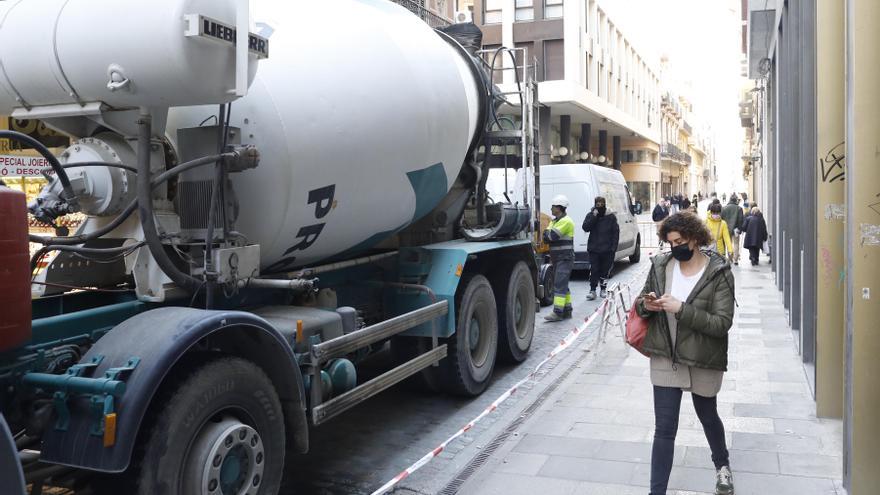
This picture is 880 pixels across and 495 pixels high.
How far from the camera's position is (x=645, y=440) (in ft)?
18.9

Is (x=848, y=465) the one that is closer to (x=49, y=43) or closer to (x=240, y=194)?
(x=240, y=194)

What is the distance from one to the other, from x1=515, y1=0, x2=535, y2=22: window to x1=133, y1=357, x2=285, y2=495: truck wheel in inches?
1296

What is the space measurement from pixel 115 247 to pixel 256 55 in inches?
50.3

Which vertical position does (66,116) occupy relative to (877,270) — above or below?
above

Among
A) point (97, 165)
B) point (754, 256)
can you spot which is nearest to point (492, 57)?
point (97, 165)

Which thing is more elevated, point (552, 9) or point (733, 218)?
point (552, 9)

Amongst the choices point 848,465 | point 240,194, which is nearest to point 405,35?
point 240,194

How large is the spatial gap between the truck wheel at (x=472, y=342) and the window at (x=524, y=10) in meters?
29.2

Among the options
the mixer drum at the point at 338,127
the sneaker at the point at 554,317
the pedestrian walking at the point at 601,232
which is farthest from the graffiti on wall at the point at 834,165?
the pedestrian walking at the point at 601,232

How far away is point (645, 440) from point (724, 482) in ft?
3.99

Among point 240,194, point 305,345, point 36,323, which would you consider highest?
point 240,194

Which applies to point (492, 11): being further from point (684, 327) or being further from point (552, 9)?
point (684, 327)

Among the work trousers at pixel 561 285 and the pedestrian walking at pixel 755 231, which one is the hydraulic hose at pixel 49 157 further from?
the pedestrian walking at pixel 755 231

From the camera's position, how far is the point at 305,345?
4703mm
